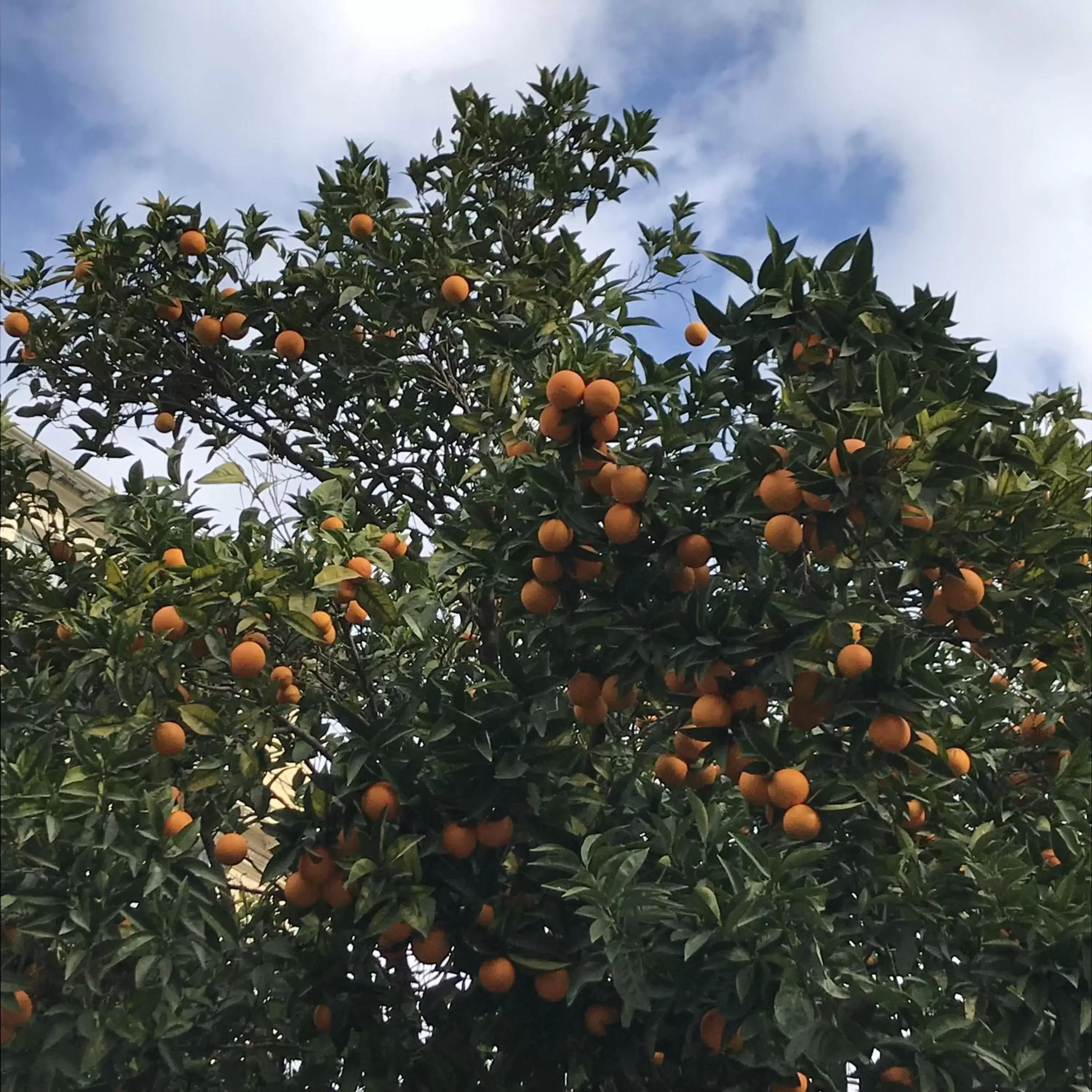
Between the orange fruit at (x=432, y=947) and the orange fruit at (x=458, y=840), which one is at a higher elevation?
the orange fruit at (x=458, y=840)

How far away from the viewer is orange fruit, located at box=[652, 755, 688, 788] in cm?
417

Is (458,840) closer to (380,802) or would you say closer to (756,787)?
(380,802)

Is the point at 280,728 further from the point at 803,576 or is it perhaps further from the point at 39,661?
the point at 803,576

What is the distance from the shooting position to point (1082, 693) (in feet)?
12.8

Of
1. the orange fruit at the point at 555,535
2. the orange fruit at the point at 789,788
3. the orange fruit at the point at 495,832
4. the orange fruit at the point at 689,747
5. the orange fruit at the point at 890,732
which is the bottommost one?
the orange fruit at the point at 495,832

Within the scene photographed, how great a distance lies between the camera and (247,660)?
381cm

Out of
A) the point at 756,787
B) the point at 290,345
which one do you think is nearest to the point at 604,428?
the point at 756,787

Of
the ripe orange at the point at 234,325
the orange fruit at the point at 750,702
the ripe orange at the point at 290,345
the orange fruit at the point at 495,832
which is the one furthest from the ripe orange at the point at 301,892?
the ripe orange at the point at 234,325

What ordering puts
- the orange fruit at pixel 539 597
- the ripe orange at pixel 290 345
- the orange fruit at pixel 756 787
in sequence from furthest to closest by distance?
the ripe orange at pixel 290 345, the orange fruit at pixel 539 597, the orange fruit at pixel 756 787

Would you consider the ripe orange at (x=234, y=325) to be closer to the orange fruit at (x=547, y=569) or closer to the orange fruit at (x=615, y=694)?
the orange fruit at (x=547, y=569)

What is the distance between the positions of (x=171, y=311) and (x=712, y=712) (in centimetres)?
367

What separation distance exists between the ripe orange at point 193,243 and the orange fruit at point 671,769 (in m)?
3.52

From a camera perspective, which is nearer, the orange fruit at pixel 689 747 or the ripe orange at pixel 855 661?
the ripe orange at pixel 855 661

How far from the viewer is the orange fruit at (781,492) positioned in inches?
136
